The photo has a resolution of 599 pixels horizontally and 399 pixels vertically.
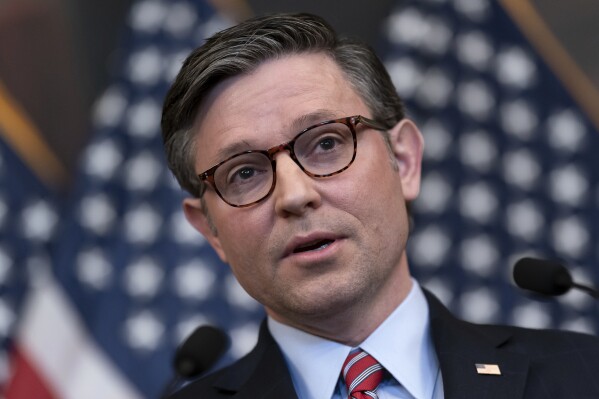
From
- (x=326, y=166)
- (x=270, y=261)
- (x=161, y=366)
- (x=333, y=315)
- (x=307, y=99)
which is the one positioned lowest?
(x=161, y=366)

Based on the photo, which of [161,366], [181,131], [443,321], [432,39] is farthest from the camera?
[432,39]

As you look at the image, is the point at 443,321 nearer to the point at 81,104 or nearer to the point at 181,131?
the point at 181,131

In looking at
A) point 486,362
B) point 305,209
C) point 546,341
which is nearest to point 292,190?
point 305,209

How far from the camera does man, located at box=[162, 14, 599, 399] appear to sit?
1.81 m

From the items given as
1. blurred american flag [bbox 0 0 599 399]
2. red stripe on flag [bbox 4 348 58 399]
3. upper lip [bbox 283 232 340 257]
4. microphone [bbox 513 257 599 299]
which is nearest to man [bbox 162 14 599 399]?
upper lip [bbox 283 232 340 257]

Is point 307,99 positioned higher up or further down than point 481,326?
higher up

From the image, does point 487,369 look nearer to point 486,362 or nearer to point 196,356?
point 486,362

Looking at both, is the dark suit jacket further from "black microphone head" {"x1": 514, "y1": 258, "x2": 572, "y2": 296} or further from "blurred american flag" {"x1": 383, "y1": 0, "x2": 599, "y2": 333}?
"blurred american flag" {"x1": 383, "y1": 0, "x2": 599, "y2": 333}

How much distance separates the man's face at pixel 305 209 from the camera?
5.87 feet

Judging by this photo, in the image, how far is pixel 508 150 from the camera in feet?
12.7

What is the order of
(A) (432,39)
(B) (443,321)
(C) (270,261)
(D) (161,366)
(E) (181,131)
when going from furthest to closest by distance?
(A) (432,39), (D) (161,366), (E) (181,131), (B) (443,321), (C) (270,261)

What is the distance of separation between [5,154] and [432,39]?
7.26 ft

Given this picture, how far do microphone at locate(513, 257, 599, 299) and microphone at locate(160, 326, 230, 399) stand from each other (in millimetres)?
781

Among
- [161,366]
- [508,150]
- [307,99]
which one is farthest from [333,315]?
[508,150]
